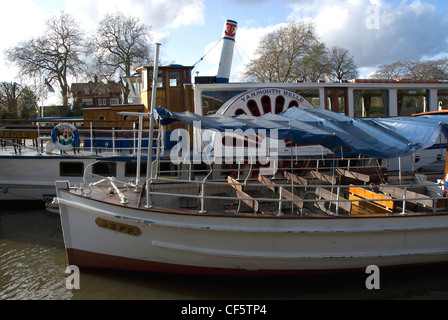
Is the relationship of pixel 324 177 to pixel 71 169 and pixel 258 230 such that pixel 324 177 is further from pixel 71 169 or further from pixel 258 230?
pixel 71 169

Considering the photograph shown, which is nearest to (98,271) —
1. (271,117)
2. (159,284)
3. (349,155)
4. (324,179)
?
(159,284)

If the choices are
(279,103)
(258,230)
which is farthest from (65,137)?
(258,230)

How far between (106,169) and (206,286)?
5984 millimetres

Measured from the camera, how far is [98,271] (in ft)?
21.4

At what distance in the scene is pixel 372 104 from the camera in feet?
36.8

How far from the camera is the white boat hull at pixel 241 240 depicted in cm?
570

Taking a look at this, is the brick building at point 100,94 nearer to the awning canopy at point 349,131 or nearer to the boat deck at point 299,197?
the boat deck at point 299,197

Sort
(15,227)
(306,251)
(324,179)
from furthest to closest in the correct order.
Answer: (15,227), (324,179), (306,251)

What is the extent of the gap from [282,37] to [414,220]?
3388 centimetres

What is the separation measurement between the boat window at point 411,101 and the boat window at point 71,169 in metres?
10.5

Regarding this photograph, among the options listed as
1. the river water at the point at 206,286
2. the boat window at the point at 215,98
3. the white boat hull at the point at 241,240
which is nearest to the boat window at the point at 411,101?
the boat window at the point at 215,98

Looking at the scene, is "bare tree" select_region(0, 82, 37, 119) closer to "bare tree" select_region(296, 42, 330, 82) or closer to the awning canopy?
"bare tree" select_region(296, 42, 330, 82)

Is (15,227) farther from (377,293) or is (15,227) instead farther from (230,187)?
(377,293)
